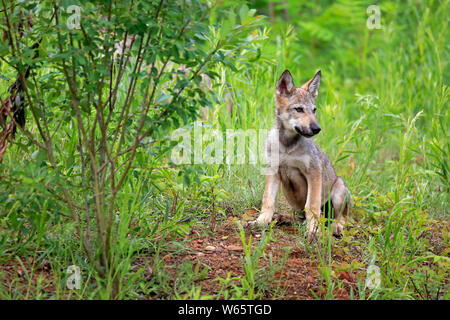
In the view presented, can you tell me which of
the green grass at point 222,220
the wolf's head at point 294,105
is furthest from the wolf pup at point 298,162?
the green grass at point 222,220

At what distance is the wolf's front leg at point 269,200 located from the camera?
4.51m

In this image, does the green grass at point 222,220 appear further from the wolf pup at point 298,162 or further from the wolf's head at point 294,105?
the wolf's head at point 294,105

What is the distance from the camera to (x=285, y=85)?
15.8ft

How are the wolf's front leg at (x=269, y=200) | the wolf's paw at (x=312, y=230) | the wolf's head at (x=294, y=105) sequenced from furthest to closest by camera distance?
Result: the wolf's head at (x=294, y=105) → the wolf's front leg at (x=269, y=200) → the wolf's paw at (x=312, y=230)

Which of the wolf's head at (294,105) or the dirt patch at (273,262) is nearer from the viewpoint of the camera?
the dirt patch at (273,262)

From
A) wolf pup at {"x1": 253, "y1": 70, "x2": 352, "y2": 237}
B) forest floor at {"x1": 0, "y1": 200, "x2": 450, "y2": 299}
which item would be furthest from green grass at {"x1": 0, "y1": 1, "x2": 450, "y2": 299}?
wolf pup at {"x1": 253, "y1": 70, "x2": 352, "y2": 237}

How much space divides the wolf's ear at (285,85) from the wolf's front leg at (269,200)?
0.80 m

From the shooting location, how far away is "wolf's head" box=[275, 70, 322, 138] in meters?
4.64

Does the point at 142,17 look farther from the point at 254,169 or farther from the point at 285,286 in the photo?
the point at 254,169

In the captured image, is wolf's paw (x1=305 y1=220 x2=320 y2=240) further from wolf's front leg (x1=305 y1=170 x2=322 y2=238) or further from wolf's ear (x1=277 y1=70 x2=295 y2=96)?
wolf's ear (x1=277 y1=70 x2=295 y2=96)

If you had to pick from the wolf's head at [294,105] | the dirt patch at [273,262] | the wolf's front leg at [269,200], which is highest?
the wolf's head at [294,105]

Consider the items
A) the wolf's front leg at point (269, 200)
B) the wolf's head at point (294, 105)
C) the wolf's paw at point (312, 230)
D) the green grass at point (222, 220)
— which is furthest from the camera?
the wolf's head at point (294, 105)
